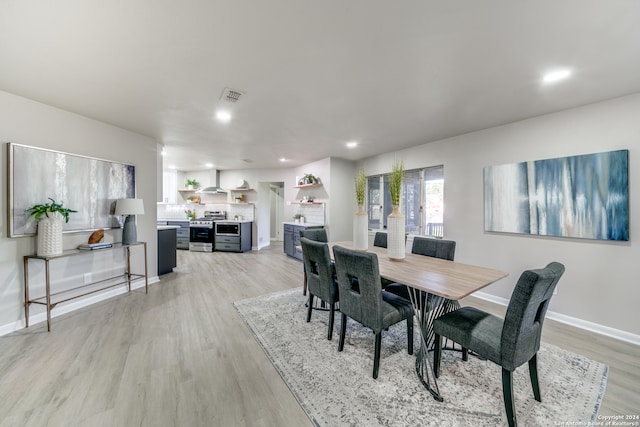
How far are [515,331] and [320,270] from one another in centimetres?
155

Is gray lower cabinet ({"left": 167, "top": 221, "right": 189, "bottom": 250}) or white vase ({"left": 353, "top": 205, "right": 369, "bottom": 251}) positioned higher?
white vase ({"left": 353, "top": 205, "right": 369, "bottom": 251})

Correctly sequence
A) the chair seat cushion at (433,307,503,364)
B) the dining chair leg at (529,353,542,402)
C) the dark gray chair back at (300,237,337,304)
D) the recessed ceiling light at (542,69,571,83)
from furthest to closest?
the dark gray chair back at (300,237,337,304) < the recessed ceiling light at (542,69,571,83) < the dining chair leg at (529,353,542,402) < the chair seat cushion at (433,307,503,364)

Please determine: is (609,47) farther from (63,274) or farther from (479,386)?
(63,274)

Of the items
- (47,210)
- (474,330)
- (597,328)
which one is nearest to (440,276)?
(474,330)

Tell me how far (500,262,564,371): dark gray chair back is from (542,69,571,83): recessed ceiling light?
170cm

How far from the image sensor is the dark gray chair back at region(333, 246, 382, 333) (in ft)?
5.95

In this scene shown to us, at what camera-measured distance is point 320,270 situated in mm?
2447

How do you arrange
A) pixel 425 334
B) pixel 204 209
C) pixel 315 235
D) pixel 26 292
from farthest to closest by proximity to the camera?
pixel 204 209, pixel 315 235, pixel 26 292, pixel 425 334

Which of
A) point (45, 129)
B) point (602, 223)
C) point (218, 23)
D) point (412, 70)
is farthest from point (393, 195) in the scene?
point (45, 129)

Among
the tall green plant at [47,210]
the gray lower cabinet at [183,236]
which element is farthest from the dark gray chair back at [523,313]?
the gray lower cabinet at [183,236]

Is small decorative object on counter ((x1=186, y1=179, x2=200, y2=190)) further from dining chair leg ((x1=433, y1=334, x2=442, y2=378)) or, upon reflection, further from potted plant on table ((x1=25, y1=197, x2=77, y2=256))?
dining chair leg ((x1=433, y1=334, x2=442, y2=378))

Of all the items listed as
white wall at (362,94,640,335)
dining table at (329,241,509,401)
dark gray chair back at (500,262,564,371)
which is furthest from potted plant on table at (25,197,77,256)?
white wall at (362,94,640,335)

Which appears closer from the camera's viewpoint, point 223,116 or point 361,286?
point 361,286

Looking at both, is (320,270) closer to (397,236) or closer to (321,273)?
(321,273)
